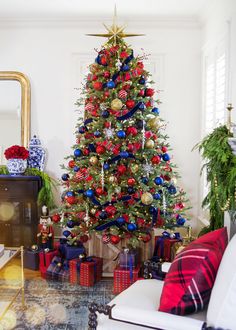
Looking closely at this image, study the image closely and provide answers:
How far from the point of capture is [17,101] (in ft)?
Answer: 18.0

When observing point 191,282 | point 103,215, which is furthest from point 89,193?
point 191,282

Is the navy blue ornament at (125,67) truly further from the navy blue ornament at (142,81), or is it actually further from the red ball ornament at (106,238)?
the red ball ornament at (106,238)

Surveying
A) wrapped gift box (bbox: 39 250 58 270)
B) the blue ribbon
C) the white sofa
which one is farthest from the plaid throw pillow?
wrapped gift box (bbox: 39 250 58 270)

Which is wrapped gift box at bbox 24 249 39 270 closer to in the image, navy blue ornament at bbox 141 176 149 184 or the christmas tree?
the christmas tree

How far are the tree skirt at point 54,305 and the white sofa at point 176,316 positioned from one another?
3.53ft

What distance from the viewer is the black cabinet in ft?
16.1

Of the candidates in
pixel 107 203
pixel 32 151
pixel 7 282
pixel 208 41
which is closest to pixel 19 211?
pixel 32 151

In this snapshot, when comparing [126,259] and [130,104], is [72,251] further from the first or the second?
[130,104]

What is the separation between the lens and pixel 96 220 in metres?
3.93

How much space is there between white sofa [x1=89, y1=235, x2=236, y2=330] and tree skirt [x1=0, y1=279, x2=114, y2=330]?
1075 millimetres

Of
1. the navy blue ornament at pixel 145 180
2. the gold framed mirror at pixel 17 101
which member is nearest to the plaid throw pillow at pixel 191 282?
the navy blue ornament at pixel 145 180

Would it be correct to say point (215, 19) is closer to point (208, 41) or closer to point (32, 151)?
point (208, 41)

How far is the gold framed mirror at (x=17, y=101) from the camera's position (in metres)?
5.44

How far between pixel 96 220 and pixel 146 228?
0.51 metres
